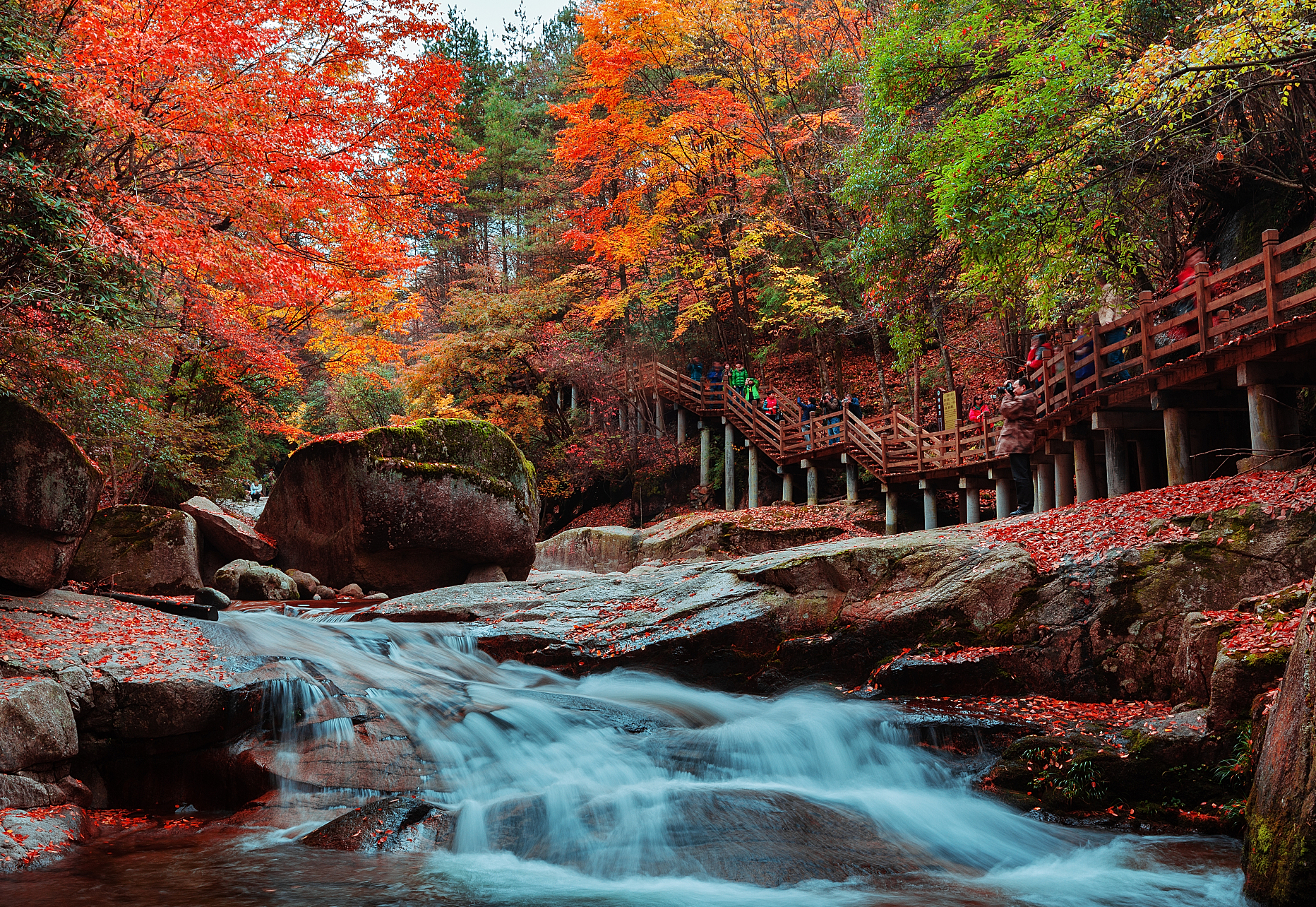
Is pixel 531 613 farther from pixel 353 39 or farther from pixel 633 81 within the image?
pixel 633 81

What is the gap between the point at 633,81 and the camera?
2323 centimetres

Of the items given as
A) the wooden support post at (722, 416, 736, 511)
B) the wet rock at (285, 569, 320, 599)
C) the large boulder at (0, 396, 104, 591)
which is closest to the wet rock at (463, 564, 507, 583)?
the wet rock at (285, 569, 320, 599)

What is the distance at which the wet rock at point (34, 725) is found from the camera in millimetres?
5195

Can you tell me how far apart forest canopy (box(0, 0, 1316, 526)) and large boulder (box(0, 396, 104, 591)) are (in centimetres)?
71

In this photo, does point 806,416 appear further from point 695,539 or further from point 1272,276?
point 1272,276

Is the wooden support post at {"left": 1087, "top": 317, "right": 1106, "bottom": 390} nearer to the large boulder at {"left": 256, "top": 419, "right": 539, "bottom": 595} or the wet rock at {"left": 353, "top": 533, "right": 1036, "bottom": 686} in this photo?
the wet rock at {"left": 353, "top": 533, "right": 1036, "bottom": 686}

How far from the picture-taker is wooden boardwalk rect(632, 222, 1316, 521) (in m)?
8.66

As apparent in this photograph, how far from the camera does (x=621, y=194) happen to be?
23.1 m

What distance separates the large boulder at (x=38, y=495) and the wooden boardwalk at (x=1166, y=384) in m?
10.8

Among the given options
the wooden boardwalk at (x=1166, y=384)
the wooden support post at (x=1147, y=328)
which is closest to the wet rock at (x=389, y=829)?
the wooden boardwalk at (x=1166, y=384)

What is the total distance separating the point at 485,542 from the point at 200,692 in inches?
278

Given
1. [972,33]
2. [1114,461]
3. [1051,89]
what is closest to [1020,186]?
[1051,89]

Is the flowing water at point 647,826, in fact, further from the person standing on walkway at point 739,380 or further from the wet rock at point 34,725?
the person standing on walkway at point 739,380

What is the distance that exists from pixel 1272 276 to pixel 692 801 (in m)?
8.11
